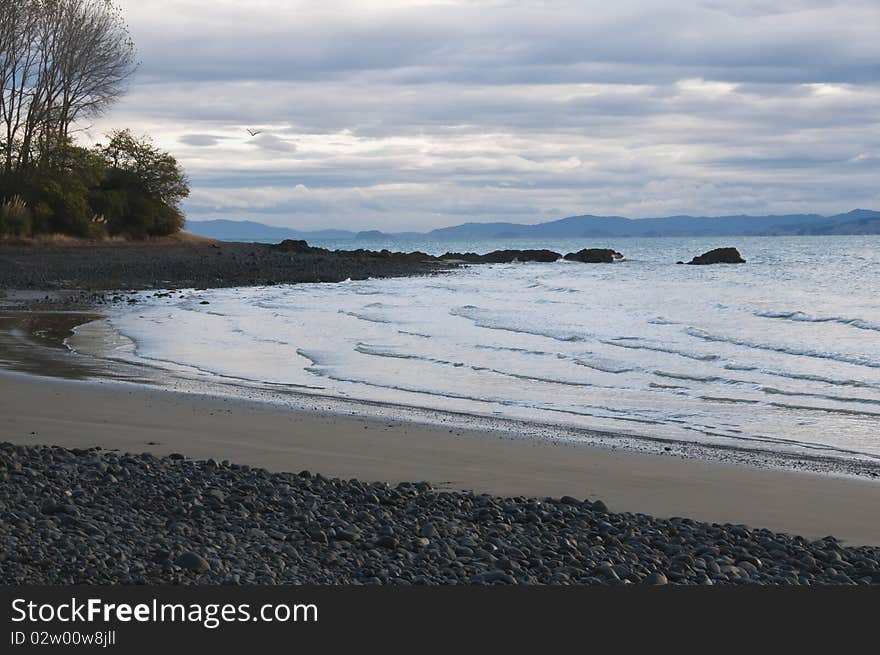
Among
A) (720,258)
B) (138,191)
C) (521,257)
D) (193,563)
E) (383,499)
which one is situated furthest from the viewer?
(521,257)

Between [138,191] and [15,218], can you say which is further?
[138,191]

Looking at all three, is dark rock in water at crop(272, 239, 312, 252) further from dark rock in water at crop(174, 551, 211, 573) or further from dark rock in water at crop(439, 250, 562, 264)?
dark rock in water at crop(174, 551, 211, 573)

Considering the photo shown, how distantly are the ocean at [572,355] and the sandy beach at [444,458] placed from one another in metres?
1.63

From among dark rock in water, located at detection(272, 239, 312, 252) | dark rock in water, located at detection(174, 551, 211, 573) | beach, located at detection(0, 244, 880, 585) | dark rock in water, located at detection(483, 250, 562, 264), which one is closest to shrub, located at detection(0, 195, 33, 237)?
dark rock in water, located at detection(272, 239, 312, 252)

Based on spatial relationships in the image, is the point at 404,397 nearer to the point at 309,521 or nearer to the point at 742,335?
the point at 309,521

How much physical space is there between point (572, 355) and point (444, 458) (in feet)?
31.3

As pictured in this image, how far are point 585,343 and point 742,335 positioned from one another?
399 cm

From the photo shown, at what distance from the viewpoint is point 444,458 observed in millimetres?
10227

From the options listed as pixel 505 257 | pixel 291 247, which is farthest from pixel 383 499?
pixel 505 257

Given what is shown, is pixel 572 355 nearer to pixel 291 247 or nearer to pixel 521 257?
pixel 291 247

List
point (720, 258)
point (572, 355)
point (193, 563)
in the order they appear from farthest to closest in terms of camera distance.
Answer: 1. point (720, 258)
2. point (572, 355)
3. point (193, 563)

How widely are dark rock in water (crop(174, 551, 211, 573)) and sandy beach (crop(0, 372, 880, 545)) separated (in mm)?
3280

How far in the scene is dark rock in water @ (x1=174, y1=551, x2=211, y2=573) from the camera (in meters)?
5.99

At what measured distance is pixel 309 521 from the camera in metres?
7.34
